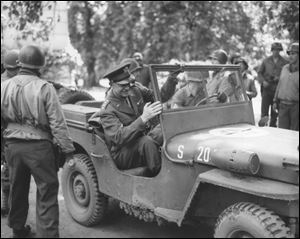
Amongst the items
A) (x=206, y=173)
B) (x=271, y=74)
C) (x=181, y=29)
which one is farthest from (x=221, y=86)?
(x=181, y=29)

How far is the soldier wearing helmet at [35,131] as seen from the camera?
3.88 metres

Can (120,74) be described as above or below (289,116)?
above

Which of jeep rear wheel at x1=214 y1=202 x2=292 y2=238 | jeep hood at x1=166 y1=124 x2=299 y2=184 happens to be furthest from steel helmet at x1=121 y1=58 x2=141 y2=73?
jeep rear wheel at x1=214 y1=202 x2=292 y2=238

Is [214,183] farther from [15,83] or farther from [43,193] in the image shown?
[15,83]

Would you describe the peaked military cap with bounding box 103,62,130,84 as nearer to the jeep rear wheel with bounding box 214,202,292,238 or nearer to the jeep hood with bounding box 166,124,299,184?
the jeep hood with bounding box 166,124,299,184

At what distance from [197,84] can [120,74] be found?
2.30 feet

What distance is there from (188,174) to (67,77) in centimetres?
822

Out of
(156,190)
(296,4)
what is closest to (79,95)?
(156,190)

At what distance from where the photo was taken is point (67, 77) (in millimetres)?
11383

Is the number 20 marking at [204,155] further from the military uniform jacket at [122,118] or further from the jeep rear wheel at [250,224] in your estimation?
the military uniform jacket at [122,118]

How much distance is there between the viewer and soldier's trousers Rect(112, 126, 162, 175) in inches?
159

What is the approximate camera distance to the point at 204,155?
138 inches

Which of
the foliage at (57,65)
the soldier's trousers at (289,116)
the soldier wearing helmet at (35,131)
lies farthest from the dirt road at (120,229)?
the foliage at (57,65)

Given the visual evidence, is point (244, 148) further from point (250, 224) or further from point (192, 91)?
point (192, 91)
